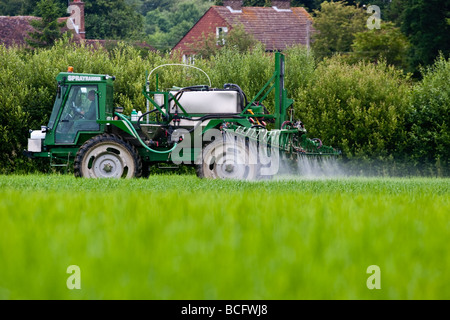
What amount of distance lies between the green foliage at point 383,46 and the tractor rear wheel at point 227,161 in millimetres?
35409

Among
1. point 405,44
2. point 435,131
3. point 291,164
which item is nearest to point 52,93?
point 291,164

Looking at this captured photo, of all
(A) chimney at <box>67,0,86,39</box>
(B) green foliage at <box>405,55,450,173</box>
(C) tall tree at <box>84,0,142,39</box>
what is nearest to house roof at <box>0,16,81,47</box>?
(A) chimney at <box>67,0,86,39</box>

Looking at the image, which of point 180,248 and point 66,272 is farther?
point 180,248

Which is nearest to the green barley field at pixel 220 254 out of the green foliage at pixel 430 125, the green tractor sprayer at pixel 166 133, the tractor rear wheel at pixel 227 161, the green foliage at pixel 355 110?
the tractor rear wheel at pixel 227 161

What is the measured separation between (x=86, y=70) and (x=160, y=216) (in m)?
20.6

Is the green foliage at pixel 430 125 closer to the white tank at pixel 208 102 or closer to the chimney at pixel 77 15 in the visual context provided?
the white tank at pixel 208 102

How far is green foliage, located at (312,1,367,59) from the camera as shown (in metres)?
57.7

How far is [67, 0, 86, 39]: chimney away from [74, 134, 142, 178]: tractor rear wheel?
149 feet

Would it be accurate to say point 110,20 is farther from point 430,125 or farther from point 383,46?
point 430,125

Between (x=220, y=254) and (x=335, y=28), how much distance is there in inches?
2189


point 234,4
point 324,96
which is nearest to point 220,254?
point 324,96

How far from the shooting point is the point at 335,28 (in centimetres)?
5841
